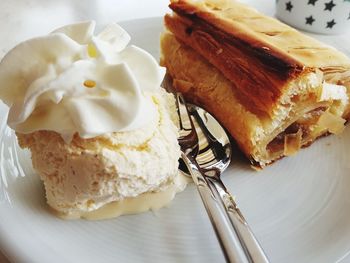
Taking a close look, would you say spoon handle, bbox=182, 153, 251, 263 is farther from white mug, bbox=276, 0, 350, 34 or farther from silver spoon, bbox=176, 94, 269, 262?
white mug, bbox=276, 0, 350, 34

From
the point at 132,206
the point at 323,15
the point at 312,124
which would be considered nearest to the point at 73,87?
the point at 132,206

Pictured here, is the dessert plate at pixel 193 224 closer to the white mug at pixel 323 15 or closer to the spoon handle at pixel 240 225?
the spoon handle at pixel 240 225

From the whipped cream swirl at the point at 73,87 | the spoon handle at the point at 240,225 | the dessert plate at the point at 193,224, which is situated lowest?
the dessert plate at the point at 193,224

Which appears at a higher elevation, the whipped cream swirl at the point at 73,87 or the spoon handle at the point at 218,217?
the whipped cream swirl at the point at 73,87

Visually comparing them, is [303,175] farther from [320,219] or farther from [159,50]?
[159,50]

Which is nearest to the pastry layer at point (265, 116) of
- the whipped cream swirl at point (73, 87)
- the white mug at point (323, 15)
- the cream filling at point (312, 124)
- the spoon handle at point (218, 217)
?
the cream filling at point (312, 124)

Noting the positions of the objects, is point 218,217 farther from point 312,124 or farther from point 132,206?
point 312,124

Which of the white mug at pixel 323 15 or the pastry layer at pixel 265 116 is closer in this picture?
the pastry layer at pixel 265 116
